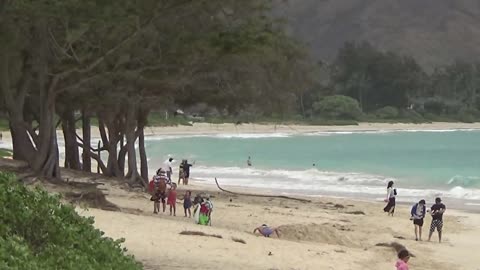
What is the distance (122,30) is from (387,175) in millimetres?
28674

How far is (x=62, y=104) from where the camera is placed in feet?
75.8

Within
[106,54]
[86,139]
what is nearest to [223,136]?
[86,139]

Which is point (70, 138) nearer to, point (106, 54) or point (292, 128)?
point (106, 54)

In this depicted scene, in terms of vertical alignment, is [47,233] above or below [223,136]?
below

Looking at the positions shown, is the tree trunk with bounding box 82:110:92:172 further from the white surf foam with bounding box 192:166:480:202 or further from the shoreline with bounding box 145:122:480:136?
the shoreline with bounding box 145:122:480:136

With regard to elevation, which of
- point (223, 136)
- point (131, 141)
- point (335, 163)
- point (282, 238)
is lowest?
point (282, 238)

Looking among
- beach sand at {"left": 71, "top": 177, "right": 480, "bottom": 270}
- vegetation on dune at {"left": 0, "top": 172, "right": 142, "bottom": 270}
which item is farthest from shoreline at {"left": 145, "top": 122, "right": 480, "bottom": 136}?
vegetation on dune at {"left": 0, "top": 172, "right": 142, "bottom": 270}

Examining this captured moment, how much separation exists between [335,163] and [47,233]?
49.5 metres

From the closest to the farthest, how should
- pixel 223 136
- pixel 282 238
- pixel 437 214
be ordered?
pixel 282 238 → pixel 437 214 → pixel 223 136

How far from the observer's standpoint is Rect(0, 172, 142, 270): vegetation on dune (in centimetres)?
491

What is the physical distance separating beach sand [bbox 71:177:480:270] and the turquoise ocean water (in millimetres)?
9505

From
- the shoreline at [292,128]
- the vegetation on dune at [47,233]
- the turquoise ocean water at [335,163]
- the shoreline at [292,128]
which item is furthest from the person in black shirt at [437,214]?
the shoreline at [292,128]

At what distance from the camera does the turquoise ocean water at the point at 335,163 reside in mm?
34750

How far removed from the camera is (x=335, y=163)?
5403 cm
